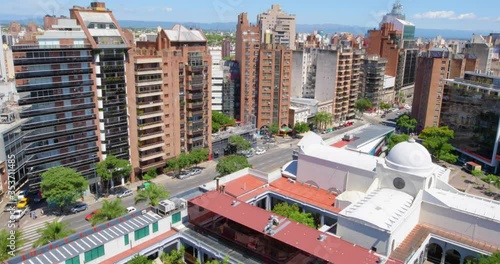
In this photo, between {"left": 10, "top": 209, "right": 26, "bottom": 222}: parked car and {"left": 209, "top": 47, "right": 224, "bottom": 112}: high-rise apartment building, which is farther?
{"left": 209, "top": 47, "right": 224, "bottom": 112}: high-rise apartment building

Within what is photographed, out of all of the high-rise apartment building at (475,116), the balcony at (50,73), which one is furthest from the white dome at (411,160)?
the balcony at (50,73)

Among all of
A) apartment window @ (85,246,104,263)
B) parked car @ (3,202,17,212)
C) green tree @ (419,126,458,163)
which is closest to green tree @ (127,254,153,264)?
apartment window @ (85,246,104,263)

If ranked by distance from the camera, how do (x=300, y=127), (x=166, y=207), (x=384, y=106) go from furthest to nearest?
(x=384, y=106)
(x=300, y=127)
(x=166, y=207)

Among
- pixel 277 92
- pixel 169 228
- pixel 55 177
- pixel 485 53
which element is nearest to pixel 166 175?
pixel 55 177

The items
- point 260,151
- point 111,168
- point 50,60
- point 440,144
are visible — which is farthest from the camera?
point 260,151

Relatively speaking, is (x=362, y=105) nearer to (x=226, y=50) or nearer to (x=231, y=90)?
(x=231, y=90)

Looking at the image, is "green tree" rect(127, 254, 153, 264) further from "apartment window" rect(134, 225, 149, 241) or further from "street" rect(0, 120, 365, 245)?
"street" rect(0, 120, 365, 245)

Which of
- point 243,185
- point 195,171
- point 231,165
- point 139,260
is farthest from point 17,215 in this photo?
point 243,185
